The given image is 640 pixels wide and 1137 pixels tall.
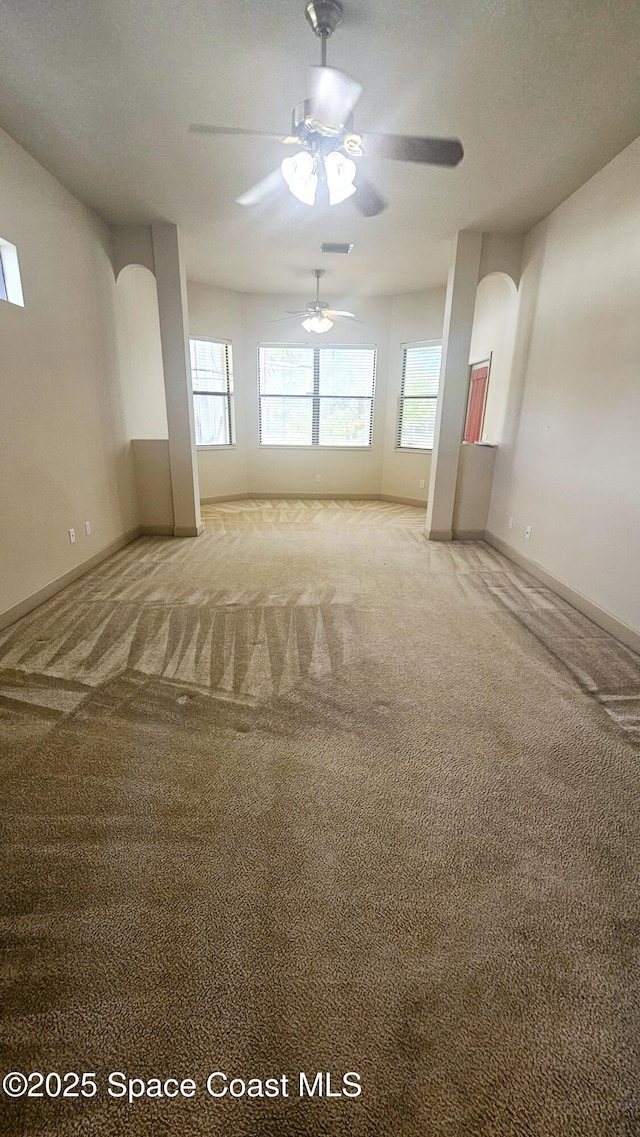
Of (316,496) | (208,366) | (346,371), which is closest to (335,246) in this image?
(346,371)

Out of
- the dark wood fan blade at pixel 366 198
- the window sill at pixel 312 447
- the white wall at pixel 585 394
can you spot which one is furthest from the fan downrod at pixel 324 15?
the window sill at pixel 312 447

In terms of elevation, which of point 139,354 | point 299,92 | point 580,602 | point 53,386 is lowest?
point 580,602

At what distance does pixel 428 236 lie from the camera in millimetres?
4449

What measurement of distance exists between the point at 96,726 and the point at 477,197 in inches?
179

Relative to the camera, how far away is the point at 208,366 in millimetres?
6730

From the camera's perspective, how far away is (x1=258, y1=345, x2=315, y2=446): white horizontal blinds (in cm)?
709

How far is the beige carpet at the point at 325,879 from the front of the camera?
99 cm

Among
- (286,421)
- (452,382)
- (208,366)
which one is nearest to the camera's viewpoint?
(452,382)

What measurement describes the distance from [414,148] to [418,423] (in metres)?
4.88

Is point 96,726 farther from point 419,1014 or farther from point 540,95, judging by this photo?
point 540,95

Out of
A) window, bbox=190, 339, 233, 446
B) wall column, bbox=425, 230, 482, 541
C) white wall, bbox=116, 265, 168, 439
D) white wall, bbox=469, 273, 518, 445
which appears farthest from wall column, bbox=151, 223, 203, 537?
white wall, bbox=469, 273, 518, 445

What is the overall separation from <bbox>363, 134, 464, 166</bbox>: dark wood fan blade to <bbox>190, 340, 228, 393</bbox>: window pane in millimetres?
4803

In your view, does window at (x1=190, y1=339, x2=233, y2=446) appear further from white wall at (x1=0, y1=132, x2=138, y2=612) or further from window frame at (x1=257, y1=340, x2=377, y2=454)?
white wall at (x1=0, y1=132, x2=138, y2=612)

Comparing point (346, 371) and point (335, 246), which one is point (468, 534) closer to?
point (335, 246)
